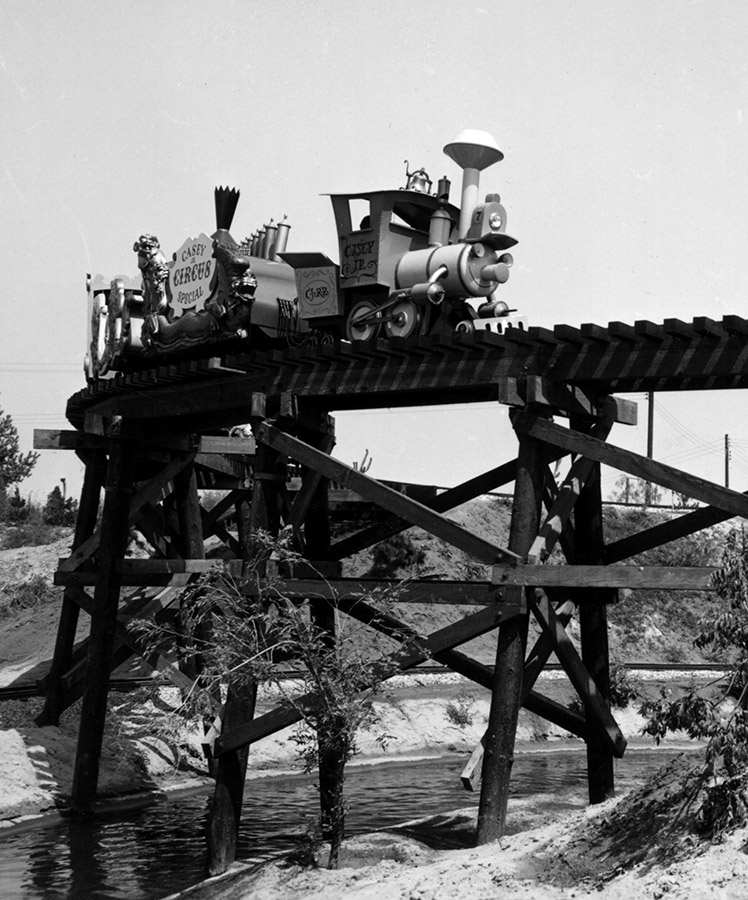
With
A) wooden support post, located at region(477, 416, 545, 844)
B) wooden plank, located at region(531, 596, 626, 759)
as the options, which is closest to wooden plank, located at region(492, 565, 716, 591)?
wooden support post, located at region(477, 416, 545, 844)

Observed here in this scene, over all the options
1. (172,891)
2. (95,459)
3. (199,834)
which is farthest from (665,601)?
(172,891)

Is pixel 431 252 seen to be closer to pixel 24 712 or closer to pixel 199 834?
pixel 199 834

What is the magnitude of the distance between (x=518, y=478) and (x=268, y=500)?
3414 mm

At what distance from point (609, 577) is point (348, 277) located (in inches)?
195

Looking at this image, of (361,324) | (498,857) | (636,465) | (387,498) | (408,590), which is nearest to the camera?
(498,857)

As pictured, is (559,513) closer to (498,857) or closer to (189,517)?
(498,857)

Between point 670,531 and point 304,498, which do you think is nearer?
point 670,531

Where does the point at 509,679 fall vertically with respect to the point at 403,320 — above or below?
below

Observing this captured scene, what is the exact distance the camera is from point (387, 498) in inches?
527

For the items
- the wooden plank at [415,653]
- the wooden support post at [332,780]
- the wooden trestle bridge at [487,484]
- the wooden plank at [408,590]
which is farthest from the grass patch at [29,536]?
the wooden support post at [332,780]

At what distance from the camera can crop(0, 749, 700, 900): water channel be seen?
13.8m

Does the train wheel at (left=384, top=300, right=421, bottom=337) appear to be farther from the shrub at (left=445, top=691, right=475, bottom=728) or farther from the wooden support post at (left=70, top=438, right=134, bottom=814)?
the shrub at (left=445, top=691, right=475, bottom=728)

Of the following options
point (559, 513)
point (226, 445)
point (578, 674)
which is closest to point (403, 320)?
point (559, 513)

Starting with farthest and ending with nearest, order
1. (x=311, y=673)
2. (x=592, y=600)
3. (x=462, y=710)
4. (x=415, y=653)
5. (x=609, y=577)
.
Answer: (x=462, y=710)
(x=592, y=600)
(x=415, y=653)
(x=311, y=673)
(x=609, y=577)
